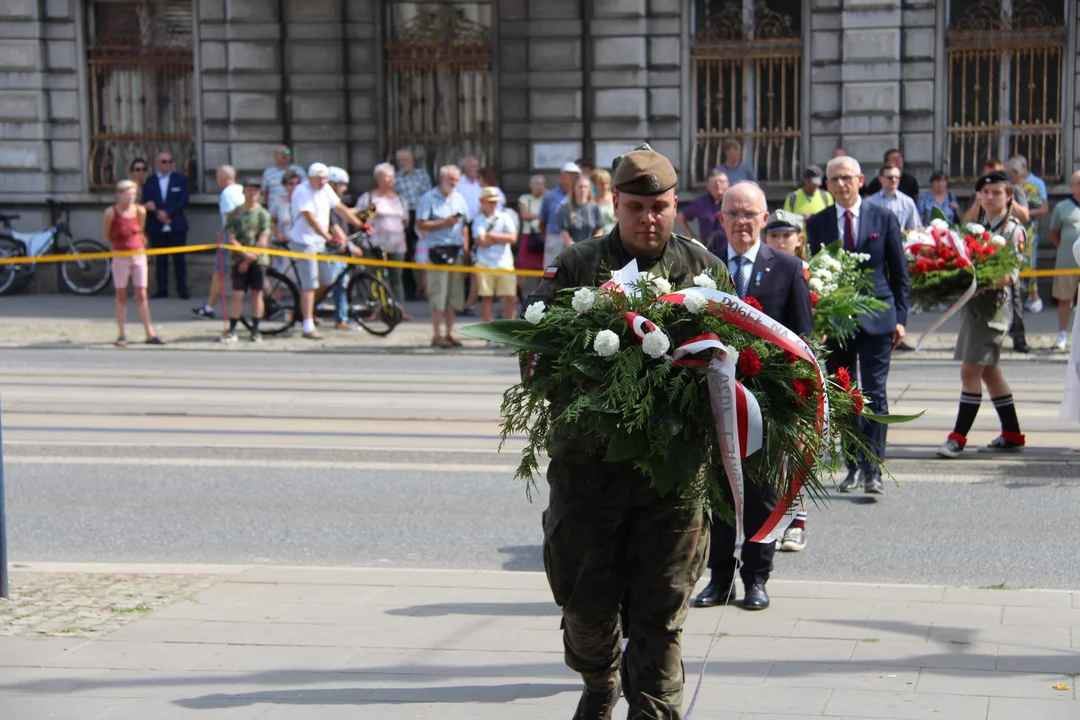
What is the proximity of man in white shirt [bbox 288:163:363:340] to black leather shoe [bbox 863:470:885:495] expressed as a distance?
32.2ft

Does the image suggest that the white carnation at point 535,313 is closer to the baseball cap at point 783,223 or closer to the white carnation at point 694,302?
the white carnation at point 694,302

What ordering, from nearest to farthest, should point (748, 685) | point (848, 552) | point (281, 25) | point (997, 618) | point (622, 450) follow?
point (622, 450) → point (748, 685) → point (997, 618) → point (848, 552) → point (281, 25)

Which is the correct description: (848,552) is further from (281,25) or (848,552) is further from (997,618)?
(281,25)

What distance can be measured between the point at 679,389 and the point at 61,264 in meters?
20.8

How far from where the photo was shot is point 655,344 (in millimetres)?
4336

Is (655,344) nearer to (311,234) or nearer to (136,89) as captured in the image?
(311,234)

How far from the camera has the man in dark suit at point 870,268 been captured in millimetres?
8680

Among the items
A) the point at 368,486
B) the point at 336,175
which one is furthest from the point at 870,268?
the point at 336,175

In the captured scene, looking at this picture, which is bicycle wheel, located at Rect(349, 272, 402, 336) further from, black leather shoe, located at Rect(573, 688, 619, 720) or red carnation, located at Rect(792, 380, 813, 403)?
red carnation, located at Rect(792, 380, 813, 403)

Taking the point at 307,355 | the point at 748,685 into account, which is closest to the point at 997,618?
the point at 748,685

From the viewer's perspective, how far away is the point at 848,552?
304 inches

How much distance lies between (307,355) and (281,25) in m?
8.86

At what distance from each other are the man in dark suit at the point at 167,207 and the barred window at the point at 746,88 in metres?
7.54

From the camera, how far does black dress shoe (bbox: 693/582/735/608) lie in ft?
21.3
